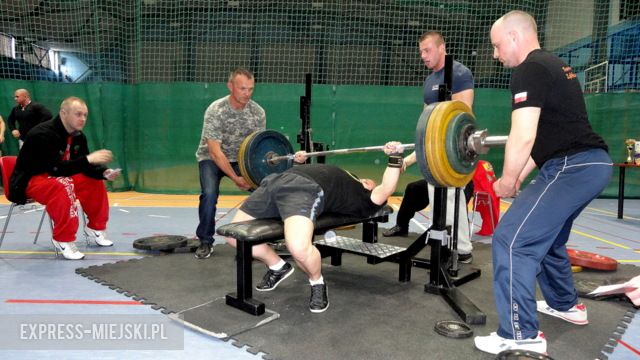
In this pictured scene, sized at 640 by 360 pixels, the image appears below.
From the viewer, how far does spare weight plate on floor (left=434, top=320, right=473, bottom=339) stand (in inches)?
76.4

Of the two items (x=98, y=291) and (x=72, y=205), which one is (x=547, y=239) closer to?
(x=98, y=291)

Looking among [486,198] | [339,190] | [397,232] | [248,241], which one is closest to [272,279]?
[248,241]

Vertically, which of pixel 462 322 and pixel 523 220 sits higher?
pixel 523 220

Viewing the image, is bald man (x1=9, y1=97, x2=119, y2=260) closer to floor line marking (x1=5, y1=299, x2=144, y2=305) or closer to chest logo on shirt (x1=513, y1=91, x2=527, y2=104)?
floor line marking (x1=5, y1=299, x2=144, y2=305)

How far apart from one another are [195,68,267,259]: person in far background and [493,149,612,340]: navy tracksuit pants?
6.48 ft

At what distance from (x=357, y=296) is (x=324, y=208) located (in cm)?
50

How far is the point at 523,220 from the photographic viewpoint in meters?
1.71

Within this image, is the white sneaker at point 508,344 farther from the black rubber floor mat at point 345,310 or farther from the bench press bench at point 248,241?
the bench press bench at point 248,241

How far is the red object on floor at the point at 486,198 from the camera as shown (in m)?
3.92

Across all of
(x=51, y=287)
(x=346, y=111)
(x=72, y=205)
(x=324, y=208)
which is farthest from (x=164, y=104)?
(x=324, y=208)

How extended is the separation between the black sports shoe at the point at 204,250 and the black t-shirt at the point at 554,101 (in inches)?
86.9

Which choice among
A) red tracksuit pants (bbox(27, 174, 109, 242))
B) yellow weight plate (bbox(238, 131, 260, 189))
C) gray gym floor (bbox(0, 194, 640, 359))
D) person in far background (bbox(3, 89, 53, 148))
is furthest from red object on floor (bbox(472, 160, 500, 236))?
person in far background (bbox(3, 89, 53, 148))

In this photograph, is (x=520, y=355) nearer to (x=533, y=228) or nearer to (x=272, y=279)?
(x=533, y=228)

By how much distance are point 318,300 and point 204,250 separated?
1238 mm
